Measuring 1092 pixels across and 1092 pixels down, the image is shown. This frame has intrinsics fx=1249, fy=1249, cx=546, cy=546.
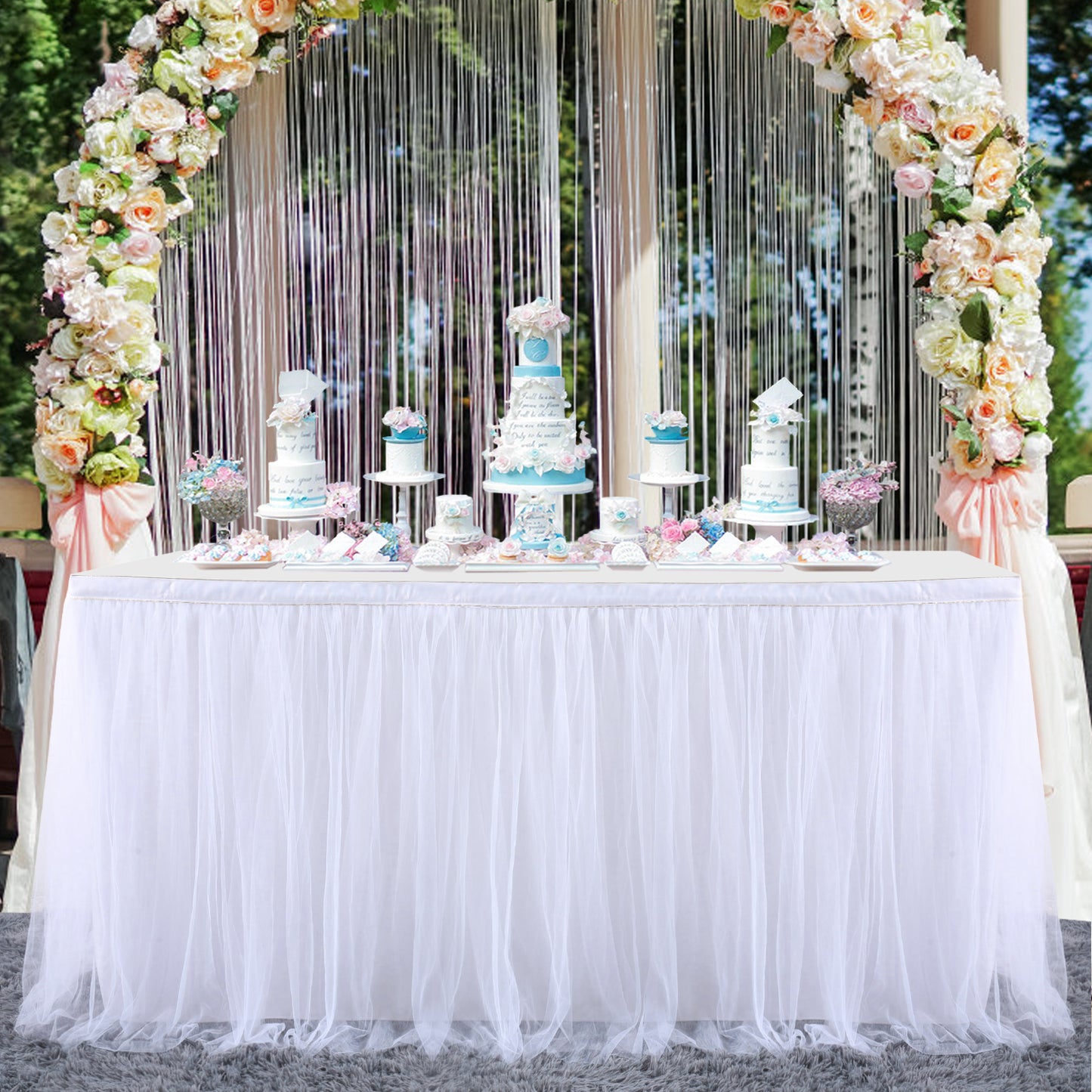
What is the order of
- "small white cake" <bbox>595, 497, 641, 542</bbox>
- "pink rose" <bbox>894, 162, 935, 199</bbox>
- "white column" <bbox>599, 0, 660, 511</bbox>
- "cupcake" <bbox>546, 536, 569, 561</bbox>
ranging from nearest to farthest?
1. "cupcake" <bbox>546, 536, 569, 561</bbox>
2. "small white cake" <bbox>595, 497, 641, 542</bbox>
3. "pink rose" <bbox>894, 162, 935, 199</bbox>
4. "white column" <bbox>599, 0, 660, 511</bbox>

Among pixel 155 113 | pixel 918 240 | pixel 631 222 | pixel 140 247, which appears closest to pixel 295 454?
pixel 140 247

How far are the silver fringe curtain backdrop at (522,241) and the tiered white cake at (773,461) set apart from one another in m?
1.09

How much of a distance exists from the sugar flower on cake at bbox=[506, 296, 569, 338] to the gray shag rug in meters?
1.46

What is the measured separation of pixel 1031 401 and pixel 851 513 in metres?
0.62

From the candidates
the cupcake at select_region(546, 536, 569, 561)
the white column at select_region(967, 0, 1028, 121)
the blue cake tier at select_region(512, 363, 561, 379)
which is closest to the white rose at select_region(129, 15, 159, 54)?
the blue cake tier at select_region(512, 363, 561, 379)

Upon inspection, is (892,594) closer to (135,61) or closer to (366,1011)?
(366,1011)

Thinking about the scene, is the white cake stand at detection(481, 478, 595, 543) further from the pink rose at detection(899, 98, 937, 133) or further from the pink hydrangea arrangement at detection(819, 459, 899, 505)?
the pink rose at detection(899, 98, 937, 133)

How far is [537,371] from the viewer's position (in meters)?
2.62

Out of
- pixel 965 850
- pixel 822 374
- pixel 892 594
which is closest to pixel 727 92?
pixel 822 374

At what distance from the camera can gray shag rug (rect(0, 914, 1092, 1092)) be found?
223 cm

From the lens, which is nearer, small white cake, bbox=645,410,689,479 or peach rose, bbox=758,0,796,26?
small white cake, bbox=645,410,689,479

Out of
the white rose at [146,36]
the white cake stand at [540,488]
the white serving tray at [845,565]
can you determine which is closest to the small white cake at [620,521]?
the white cake stand at [540,488]

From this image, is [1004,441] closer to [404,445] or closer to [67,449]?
[404,445]

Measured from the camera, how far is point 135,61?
3.03m
